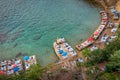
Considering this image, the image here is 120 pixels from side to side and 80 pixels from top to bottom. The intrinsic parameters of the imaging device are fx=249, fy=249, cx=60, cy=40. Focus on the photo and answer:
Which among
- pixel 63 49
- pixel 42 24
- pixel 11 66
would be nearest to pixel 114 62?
pixel 63 49

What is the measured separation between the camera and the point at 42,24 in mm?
56875

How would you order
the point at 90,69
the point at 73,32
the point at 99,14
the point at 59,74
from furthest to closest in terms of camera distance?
the point at 99,14 < the point at 73,32 < the point at 90,69 < the point at 59,74

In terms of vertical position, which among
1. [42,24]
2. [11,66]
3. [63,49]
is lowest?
[11,66]

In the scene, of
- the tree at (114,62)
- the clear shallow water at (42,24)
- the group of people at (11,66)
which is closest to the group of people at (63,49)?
the clear shallow water at (42,24)

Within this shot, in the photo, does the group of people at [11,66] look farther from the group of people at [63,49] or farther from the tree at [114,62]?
the tree at [114,62]

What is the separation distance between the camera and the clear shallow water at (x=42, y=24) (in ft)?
164

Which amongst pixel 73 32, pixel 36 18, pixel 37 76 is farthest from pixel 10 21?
pixel 37 76

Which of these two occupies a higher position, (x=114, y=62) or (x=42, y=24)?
(x=42, y=24)

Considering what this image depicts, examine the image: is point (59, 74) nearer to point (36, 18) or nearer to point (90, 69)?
point (90, 69)

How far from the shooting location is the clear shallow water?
1967 inches

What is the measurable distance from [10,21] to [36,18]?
6265mm

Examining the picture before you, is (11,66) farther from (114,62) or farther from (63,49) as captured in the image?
(114,62)

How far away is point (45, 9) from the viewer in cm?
6247

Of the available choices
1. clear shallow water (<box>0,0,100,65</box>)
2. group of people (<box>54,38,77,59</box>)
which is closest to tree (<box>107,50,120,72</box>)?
group of people (<box>54,38,77,59</box>)
